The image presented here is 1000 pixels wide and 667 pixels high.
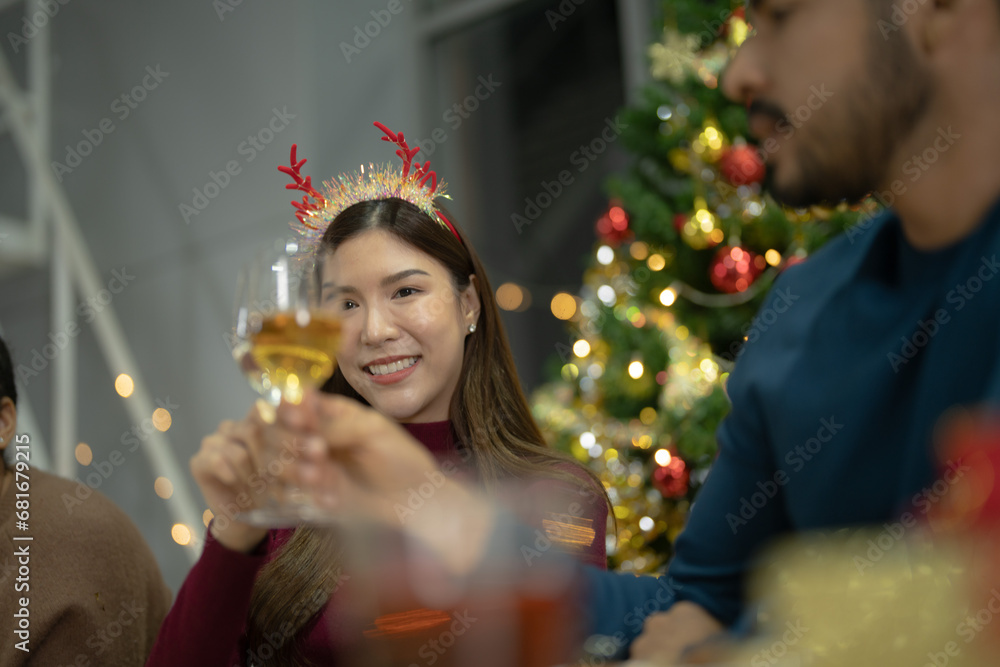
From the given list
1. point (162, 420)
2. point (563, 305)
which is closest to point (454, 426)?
point (563, 305)

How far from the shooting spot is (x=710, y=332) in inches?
88.8

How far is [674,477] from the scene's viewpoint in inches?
84.7

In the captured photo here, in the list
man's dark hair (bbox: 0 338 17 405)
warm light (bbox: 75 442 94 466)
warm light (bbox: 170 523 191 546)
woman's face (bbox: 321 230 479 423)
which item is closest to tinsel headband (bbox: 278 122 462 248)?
woman's face (bbox: 321 230 479 423)

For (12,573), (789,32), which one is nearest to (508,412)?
(12,573)

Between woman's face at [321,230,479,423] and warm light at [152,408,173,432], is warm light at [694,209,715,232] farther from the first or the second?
warm light at [152,408,173,432]

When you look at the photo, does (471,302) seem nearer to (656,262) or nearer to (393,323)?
(393,323)

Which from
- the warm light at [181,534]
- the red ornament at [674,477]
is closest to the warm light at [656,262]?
the red ornament at [674,477]

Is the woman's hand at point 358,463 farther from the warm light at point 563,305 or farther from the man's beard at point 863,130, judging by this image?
the warm light at point 563,305

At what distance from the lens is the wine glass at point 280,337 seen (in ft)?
2.12

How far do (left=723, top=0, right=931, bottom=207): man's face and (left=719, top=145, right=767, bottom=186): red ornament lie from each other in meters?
1.56

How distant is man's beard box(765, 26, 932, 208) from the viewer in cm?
57

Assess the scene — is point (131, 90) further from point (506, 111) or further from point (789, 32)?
point (789, 32)

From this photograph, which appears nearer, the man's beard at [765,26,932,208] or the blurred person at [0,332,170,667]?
the man's beard at [765,26,932,208]

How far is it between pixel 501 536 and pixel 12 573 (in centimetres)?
118
